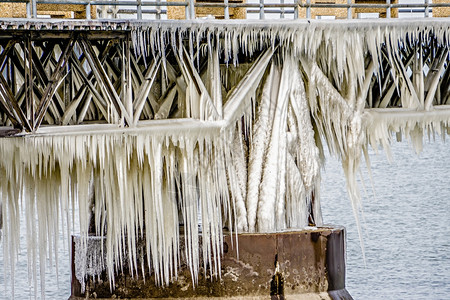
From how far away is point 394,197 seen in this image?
182ft

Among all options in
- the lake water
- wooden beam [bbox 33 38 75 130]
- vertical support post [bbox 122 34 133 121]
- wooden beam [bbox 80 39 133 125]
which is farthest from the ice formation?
the lake water

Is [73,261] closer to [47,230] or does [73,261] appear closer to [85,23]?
[47,230]

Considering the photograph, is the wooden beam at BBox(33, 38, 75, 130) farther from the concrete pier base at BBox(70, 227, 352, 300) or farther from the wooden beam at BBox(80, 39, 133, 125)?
the concrete pier base at BBox(70, 227, 352, 300)

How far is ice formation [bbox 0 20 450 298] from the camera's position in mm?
18656

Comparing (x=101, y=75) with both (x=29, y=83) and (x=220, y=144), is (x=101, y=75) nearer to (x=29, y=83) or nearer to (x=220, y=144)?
(x=29, y=83)

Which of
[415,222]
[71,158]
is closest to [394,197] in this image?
[415,222]

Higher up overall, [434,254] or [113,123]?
[113,123]

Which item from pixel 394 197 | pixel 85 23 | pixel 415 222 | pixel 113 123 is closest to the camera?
pixel 85 23

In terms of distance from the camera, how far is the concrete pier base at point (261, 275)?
19.6 m

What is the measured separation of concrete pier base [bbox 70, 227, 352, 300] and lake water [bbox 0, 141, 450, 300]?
70.7 inches

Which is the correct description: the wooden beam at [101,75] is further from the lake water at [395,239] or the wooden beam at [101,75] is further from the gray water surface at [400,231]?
the gray water surface at [400,231]

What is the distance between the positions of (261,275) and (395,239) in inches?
901

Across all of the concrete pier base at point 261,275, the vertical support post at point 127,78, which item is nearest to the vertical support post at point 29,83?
the vertical support post at point 127,78

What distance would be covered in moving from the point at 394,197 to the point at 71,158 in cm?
3904
